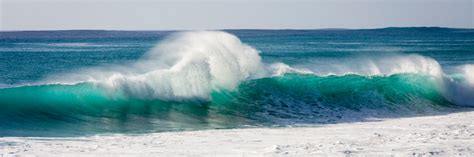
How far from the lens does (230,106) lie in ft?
59.9

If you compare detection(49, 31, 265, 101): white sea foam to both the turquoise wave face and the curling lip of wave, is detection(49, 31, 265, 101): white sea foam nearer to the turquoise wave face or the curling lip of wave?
the curling lip of wave

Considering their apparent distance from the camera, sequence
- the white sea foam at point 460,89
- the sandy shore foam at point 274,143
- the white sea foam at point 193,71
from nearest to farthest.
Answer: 1. the sandy shore foam at point 274,143
2. the white sea foam at point 193,71
3. the white sea foam at point 460,89

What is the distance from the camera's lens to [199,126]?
594 inches

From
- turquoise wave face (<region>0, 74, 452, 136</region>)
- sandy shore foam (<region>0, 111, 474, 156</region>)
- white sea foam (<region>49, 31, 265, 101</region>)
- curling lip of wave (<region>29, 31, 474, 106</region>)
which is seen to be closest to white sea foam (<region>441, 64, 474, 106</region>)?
curling lip of wave (<region>29, 31, 474, 106</region>)

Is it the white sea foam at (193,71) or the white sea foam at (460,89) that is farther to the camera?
the white sea foam at (460,89)

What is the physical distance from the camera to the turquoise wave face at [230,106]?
15164mm

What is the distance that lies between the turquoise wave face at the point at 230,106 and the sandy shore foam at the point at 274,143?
1.60m

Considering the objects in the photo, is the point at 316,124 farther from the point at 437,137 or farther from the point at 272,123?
the point at 437,137

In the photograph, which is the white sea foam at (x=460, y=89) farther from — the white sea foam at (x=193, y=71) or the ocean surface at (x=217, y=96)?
the white sea foam at (x=193, y=71)

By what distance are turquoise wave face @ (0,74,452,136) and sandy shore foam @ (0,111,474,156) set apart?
1.60m

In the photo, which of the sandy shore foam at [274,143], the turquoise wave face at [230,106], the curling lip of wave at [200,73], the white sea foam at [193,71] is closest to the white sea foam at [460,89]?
the curling lip of wave at [200,73]

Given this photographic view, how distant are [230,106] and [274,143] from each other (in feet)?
22.2

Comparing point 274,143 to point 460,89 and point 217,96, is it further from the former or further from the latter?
point 460,89

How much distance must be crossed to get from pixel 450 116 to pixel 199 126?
583cm
